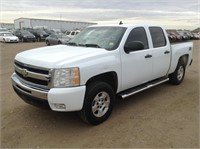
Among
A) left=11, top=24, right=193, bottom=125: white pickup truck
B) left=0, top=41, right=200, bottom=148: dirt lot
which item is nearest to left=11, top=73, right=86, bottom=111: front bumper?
left=11, top=24, right=193, bottom=125: white pickup truck

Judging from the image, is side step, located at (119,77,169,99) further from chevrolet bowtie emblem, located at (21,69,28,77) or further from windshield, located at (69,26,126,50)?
chevrolet bowtie emblem, located at (21,69,28,77)

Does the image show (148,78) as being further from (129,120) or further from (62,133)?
(62,133)

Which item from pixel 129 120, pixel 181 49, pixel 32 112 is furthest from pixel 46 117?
pixel 181 49

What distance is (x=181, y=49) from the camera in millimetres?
6547

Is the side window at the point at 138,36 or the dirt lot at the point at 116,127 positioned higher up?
the side window at the point at 138,36

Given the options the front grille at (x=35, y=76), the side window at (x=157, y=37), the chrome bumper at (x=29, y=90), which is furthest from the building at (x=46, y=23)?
the front grille at (x=35, y=76)

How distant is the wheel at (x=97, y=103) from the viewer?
12.4 ft

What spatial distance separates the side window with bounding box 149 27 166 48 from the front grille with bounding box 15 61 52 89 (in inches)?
117

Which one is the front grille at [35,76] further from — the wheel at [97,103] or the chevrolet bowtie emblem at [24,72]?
the wheel at [97,103]

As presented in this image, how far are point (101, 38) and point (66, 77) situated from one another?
1.60 m

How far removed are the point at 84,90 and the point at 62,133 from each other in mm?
859

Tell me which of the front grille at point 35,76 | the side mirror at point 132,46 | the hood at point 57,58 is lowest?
the front grille at point 35,76

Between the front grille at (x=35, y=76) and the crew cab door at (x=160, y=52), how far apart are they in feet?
9.06

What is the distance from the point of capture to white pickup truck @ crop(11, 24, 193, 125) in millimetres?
3527
